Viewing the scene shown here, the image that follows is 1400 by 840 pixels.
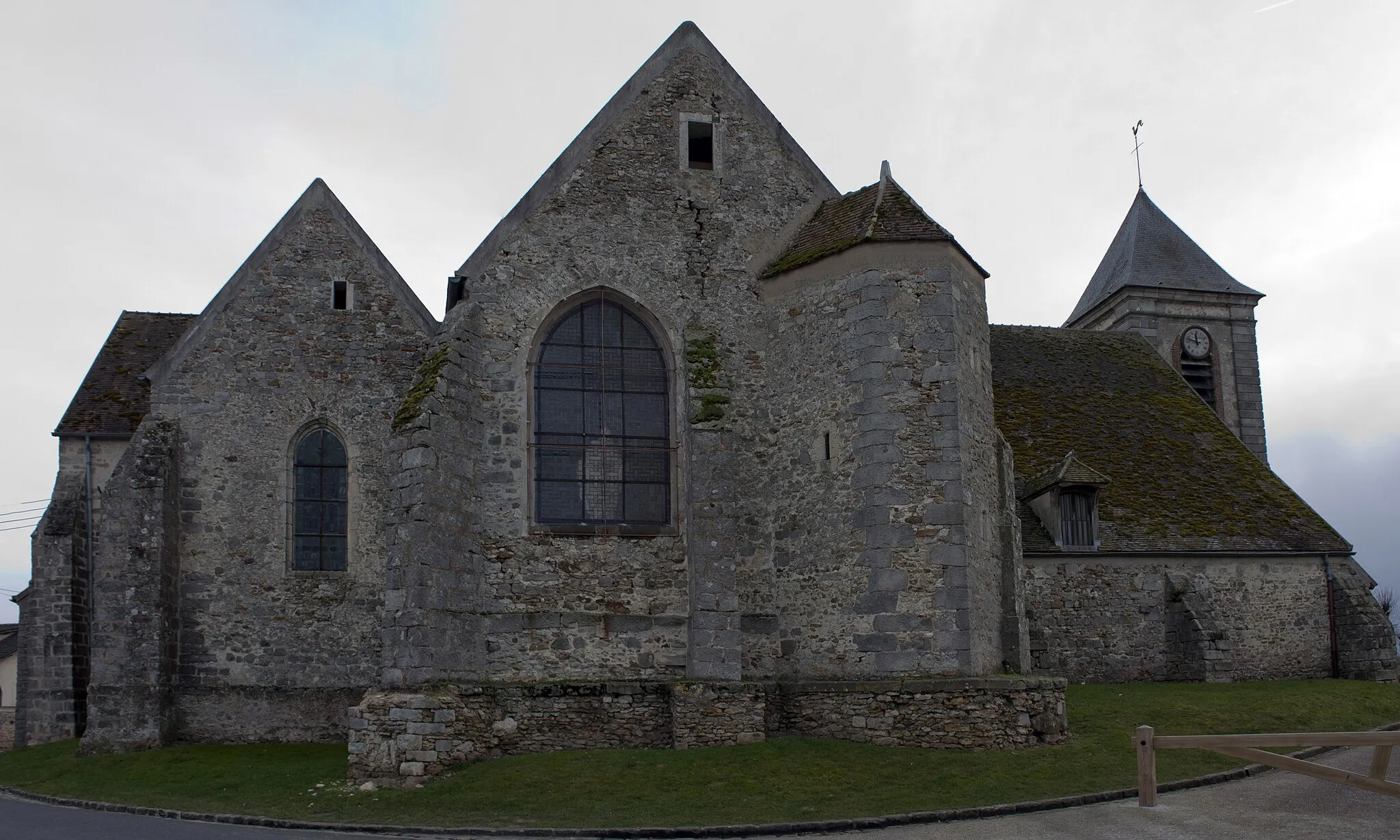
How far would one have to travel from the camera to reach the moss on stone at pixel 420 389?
17.2 m

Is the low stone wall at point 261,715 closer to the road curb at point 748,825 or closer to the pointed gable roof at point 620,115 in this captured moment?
the road curb at point 748,825

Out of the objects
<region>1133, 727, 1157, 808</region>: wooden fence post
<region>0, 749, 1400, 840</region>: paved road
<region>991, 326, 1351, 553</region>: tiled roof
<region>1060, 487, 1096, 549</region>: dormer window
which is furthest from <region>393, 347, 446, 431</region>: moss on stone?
<region>1060, 487, 1096, 549</region>: dormer window

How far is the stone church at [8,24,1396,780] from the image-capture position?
16734 mm

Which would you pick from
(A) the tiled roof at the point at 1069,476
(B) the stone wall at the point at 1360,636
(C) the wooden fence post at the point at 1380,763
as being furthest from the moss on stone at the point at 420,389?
(B) the stone wall at the point at 1360,636

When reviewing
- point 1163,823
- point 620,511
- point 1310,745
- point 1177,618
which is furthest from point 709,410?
point 1177,618

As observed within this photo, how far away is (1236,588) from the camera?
77.0 ft

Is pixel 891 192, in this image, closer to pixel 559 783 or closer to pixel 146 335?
pixel 559 783

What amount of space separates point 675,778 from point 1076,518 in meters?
11.0

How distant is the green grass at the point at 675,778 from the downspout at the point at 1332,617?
507 cm

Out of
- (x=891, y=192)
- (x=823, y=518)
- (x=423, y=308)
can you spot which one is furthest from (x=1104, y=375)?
(x=423, y=308)

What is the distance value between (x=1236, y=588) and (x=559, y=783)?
14472 millimetres

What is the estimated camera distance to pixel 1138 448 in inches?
1020

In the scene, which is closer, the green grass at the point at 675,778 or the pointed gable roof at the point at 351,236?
the green grass at the point at 675,778

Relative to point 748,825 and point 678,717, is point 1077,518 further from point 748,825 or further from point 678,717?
point 748,825
